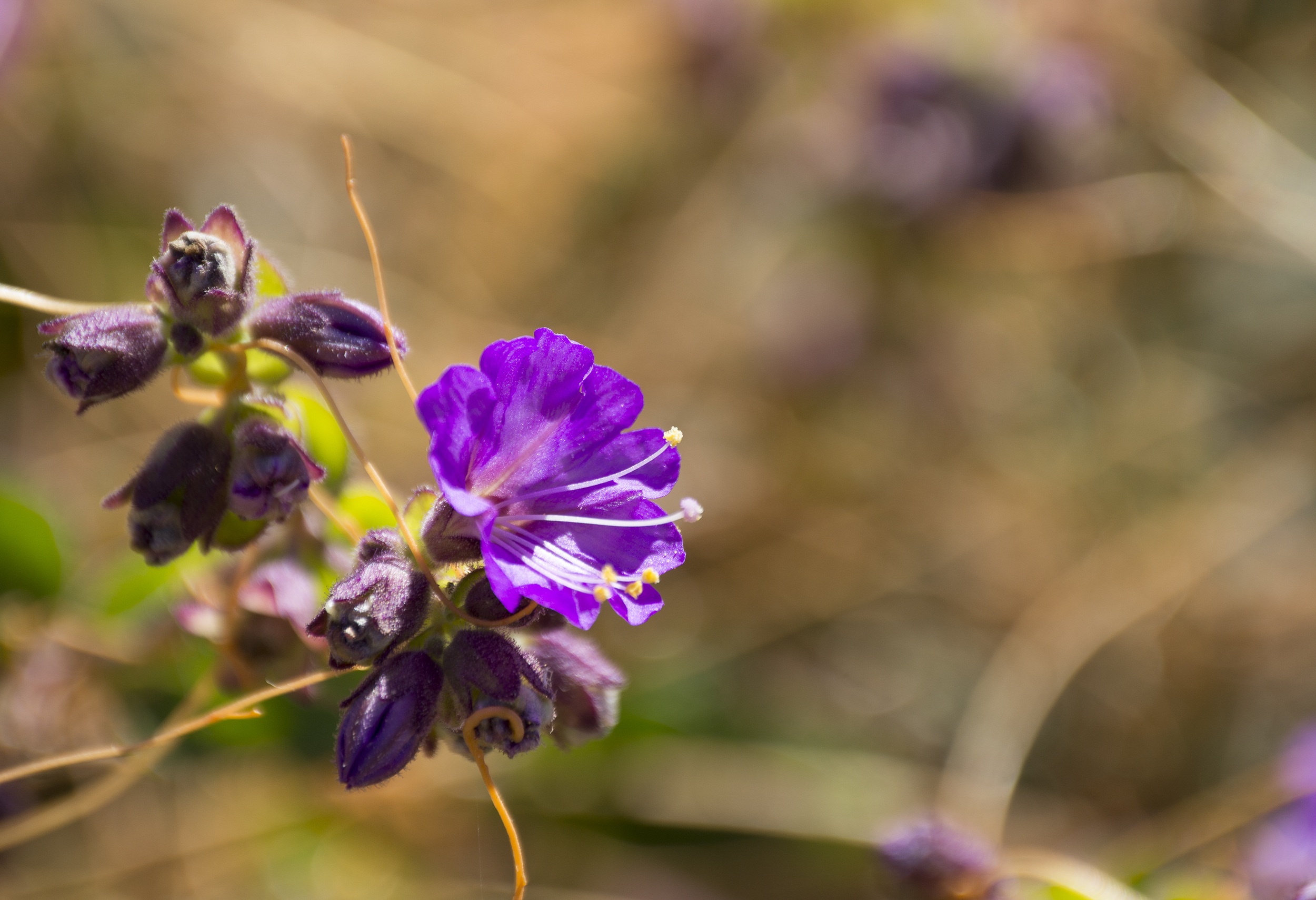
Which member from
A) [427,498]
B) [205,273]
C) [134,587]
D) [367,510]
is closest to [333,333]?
[205,273]

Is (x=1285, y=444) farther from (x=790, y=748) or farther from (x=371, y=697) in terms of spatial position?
(x=371, y=697)

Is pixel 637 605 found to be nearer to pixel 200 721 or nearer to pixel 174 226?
pixel 200 721

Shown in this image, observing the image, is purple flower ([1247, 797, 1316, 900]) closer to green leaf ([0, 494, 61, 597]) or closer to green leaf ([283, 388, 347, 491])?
green leaf ([283, 388, 347, 491])

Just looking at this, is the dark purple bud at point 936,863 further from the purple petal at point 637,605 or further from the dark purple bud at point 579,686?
the purple petal at point 637,605

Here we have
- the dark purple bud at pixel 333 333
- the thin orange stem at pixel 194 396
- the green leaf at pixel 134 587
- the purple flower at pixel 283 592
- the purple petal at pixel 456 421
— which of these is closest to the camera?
the purple petal at pixel 456 421

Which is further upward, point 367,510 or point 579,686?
point 367,510

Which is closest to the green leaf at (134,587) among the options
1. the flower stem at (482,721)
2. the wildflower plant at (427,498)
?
the wildflower plant at (427,498)

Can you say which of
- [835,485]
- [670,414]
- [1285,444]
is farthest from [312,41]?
[1285,444]
